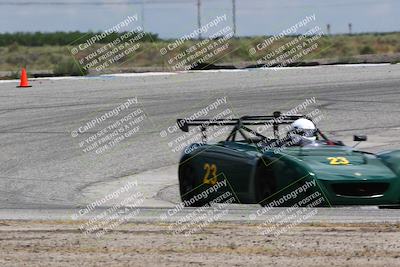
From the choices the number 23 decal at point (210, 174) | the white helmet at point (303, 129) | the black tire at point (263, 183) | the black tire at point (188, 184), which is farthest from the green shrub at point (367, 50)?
the black tire at point (263, 183)

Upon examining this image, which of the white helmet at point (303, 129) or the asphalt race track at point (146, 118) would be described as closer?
the white helmet at point (303, 129)

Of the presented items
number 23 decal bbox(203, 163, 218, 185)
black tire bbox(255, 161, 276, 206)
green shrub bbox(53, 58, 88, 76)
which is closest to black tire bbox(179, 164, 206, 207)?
number 23 decal bbox(203, 163, 218, 185)

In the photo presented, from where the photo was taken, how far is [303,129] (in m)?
12.4

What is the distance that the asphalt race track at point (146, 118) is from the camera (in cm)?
1483

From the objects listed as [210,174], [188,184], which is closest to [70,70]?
[188,184]

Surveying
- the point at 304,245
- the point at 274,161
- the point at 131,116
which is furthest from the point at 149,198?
the point at 131,116

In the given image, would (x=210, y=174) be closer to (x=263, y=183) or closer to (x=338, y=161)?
(x=263, y=183)

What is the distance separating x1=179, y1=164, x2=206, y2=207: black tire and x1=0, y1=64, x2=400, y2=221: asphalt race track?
0.35m

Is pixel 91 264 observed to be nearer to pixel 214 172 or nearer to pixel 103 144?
pixel 214 172

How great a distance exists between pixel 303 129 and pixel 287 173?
1370 millimetres

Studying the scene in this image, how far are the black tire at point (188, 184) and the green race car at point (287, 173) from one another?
1cm

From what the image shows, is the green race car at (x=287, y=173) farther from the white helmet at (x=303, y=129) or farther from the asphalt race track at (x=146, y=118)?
the asphalt race track at (x=146, y=118)

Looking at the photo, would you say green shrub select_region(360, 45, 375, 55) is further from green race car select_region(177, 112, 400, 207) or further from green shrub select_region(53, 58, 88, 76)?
green race car select_region(177, 112, 400, 207)

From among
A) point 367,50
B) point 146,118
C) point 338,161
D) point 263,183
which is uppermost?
point 338,161
